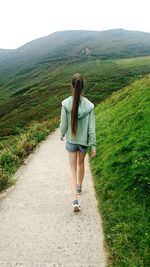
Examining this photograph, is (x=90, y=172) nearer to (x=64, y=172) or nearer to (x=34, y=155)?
(x=64, y=172)

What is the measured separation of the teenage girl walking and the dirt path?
75 centimetres

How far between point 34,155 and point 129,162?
7.58 meters

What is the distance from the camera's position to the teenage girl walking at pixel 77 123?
31.9ft

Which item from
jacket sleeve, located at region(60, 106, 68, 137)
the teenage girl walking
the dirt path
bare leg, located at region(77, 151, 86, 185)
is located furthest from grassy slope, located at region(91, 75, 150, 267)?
jacket sleeve, located at region(60, 106, 68, 137)

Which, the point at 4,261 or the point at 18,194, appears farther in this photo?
the point at 18,194

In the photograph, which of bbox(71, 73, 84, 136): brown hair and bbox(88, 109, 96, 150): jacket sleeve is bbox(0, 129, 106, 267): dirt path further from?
A: bbox(71, 73, 84, 136): brown hair

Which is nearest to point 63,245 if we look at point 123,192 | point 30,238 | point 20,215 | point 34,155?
point 30,238

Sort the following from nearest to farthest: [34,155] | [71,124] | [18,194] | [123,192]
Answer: [71,124] → [123,192] → [18,194] → [34,155]

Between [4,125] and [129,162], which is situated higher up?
[129,162]

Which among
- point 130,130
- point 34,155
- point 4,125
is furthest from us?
point 4,125

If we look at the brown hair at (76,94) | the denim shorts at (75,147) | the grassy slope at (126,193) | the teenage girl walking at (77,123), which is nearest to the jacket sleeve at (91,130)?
the teenage girl walking at (77,123)

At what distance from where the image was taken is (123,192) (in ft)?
34.8

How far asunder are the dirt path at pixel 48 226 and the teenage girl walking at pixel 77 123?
2.46 feet

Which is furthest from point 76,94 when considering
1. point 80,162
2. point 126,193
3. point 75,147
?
point 126,193
